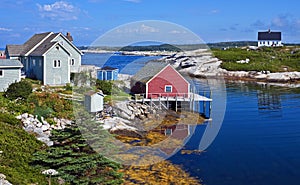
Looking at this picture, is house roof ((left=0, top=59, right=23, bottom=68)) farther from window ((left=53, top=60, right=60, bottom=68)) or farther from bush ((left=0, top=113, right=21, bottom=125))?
bush ((left=0, top=113, right=21, bottom=125))

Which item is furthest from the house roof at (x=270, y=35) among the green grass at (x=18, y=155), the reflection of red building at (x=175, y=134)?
the green grass at (x=18, y=155)

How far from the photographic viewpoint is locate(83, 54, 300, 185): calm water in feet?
55.9

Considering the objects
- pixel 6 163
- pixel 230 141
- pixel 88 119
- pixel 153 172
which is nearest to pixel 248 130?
pixel 230 141

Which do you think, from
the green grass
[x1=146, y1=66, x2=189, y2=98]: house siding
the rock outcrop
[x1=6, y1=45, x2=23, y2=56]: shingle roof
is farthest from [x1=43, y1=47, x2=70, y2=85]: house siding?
the green grass

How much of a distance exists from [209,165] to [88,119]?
22.4ft

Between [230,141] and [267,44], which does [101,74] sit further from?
[267,44]

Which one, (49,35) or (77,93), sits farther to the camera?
(49,35)

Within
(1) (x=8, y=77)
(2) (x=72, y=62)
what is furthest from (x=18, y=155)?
(2) (x=72, y=62)

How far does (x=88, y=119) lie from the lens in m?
14.9

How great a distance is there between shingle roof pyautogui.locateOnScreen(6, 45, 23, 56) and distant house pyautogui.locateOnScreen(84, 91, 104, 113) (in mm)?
14048

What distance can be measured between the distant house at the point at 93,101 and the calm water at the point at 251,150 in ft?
20.0

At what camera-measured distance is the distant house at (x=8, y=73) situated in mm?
25938

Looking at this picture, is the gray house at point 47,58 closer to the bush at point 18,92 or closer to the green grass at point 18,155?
the bush at point 18,92

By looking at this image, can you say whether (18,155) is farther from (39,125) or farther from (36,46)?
(36,46)
